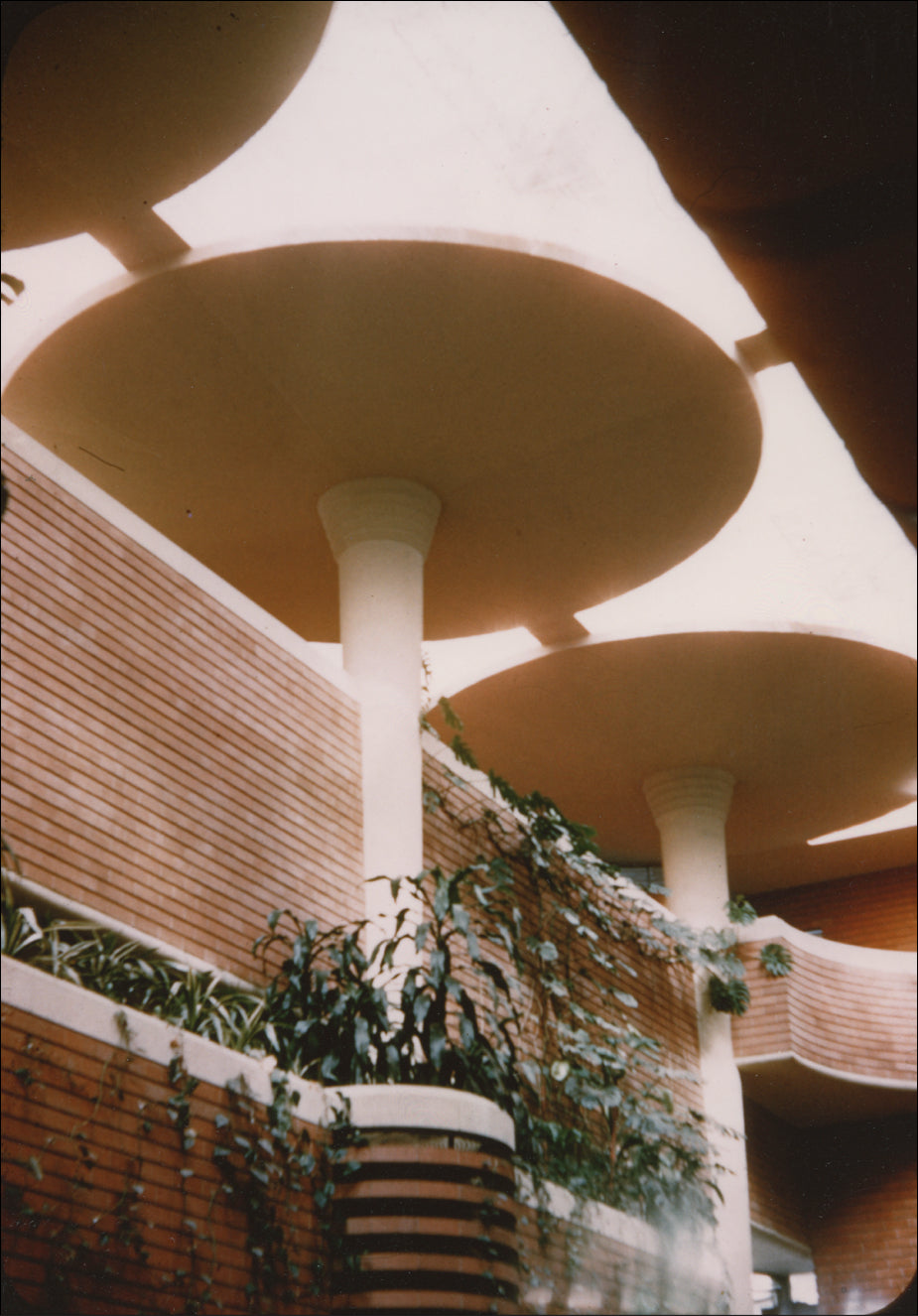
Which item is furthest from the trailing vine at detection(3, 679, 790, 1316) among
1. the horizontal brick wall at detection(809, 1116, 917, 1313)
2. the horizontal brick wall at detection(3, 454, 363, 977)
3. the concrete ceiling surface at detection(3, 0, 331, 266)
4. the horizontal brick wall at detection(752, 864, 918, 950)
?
the horizontal brick wall at detection(752, 864, 918, 950)

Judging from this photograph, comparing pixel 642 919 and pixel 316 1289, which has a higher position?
pixel 642 919

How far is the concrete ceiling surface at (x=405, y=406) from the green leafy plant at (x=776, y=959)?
5.11 metres

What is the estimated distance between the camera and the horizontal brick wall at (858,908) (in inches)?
760

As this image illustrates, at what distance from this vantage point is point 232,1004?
23.0 ft

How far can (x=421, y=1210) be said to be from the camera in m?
6.25

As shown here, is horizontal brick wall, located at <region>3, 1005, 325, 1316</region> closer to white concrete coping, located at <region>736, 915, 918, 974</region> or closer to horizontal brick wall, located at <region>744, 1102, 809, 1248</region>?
white concrete coping, located at <region>736, 915, 918, 974</region>

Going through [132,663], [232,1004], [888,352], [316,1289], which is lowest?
[316,1289]

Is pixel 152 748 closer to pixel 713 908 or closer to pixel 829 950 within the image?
pixel 713 908

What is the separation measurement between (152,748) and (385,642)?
9.40ft

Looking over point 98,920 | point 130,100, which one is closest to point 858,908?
point 98,920

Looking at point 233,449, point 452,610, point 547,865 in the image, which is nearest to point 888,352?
point 233,449

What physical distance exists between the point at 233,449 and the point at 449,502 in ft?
5.79

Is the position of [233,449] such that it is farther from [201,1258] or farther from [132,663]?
[201,1258]

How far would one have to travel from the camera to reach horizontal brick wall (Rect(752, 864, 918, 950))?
1930cm
